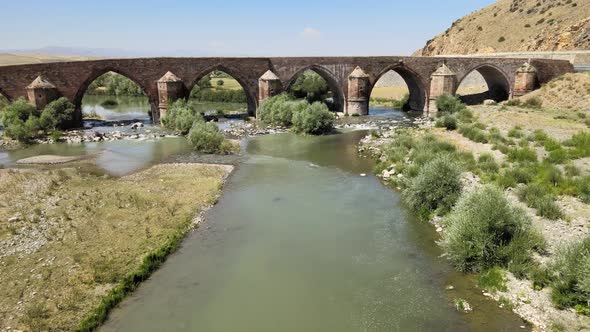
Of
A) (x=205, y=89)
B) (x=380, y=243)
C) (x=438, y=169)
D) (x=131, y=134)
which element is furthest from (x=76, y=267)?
(x=205, y=89)

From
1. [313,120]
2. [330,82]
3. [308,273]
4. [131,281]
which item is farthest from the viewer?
[330,82]

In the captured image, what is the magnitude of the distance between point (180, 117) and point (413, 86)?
2246cm

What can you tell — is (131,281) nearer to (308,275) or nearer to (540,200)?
(308,275)

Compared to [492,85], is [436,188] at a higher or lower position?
lower

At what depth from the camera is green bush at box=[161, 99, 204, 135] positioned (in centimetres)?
2972

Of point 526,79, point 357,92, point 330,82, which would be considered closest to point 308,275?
point 357,92

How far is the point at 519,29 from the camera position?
57062mm

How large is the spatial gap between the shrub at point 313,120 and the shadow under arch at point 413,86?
344 inches

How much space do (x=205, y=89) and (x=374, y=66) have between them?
89.5ft

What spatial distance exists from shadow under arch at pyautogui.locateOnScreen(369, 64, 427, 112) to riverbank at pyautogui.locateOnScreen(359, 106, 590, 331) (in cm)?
621

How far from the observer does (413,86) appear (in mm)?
41625

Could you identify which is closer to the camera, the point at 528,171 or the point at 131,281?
the point at 131,281

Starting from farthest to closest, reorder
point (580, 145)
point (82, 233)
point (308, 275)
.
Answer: point (580, 145), point (82, 233), point (308, 275)

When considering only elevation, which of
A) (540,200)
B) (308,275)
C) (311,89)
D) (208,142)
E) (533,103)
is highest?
(311,89)
